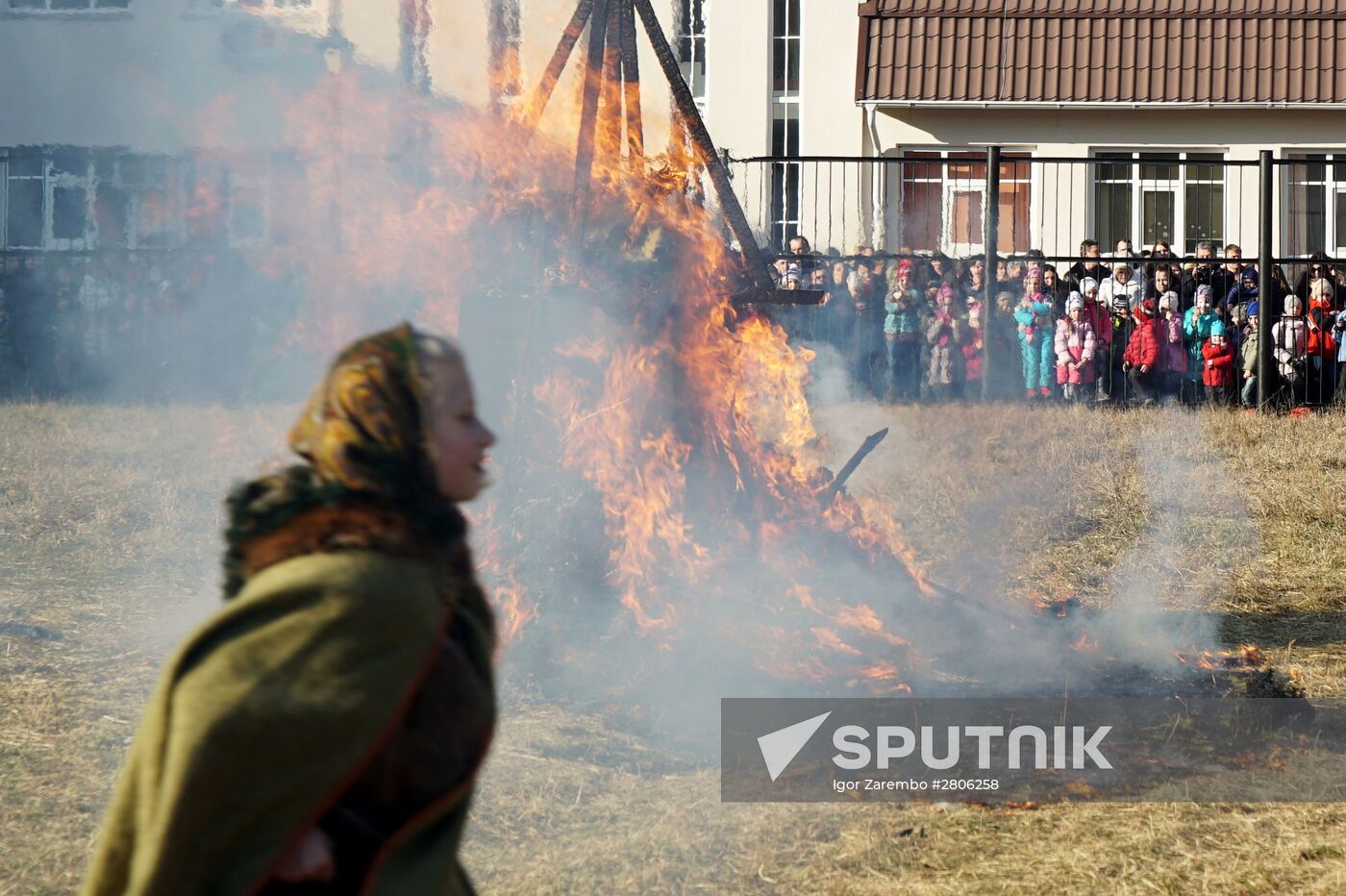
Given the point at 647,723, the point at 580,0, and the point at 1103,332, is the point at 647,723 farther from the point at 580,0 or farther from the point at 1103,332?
the point at 1103,332

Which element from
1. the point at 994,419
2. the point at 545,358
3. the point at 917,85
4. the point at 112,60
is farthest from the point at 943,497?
the point at 917,85

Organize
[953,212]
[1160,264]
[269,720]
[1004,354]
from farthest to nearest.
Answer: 1. [953,212]
2. [1160,264]
3. [1004,354]
4. [269,720]

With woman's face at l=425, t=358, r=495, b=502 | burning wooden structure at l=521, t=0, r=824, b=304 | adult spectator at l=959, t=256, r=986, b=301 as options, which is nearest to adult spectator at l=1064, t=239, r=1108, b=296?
adult spectator at l=959, t=256, r=986, b=301

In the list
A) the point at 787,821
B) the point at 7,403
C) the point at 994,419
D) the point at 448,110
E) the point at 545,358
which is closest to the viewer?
the point at 787,821

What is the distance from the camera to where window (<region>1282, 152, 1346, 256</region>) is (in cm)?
2039

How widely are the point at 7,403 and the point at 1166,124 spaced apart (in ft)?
52.6

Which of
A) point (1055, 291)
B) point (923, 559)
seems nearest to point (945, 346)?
point (1055, 291)

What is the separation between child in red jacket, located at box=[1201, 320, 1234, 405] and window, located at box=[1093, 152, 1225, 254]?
5.51 metres

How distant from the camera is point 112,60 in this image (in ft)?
36.6

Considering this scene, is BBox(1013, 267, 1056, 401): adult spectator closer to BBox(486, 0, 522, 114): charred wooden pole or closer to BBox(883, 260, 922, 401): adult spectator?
BBox(883, 260, 922, 401): adult spectator

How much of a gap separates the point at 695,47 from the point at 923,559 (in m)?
13.7

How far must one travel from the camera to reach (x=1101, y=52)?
20297mm

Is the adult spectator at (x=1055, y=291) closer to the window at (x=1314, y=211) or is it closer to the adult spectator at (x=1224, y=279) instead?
the adult spectator at (x=1224, y=279)

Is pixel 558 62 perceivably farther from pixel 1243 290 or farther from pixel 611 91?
pixel 1243 290
